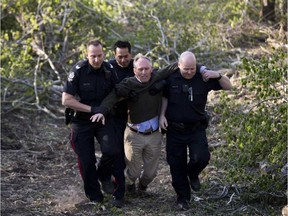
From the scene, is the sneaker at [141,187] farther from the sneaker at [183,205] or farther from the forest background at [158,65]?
the sneaker at [183,205]

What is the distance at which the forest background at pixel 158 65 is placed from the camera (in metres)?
5.99

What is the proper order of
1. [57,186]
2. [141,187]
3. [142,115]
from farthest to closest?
[57,186], [141,187], [142,115]

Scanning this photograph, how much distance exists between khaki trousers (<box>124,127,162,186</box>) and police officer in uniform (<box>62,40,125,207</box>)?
0.12 metres

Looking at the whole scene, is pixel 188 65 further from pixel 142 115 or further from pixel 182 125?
pixel 142 115

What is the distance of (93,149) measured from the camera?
20.0ft

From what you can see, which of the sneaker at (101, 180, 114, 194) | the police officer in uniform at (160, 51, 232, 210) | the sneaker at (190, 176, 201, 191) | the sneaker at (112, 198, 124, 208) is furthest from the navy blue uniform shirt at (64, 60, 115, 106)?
the sneaker at (190, 176, 201, 191)

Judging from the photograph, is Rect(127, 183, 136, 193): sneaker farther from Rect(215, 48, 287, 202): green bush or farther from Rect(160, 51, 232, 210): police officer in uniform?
Rect(215, 48, 287, 202): green bush

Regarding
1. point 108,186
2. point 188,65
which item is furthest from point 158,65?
point 188,65

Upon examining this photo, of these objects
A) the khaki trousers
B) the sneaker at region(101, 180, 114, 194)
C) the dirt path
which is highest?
the khaki trousers

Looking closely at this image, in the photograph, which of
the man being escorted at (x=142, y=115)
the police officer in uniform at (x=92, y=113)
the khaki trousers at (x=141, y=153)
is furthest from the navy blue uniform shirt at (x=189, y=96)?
the police officer in uniform at (x=92, y=113)

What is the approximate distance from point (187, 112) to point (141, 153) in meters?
0.78

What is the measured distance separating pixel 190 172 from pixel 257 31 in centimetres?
640

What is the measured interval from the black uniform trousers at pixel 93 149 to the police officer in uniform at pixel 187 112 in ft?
1.81

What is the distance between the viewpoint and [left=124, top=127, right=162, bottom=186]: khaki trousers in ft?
20.0
